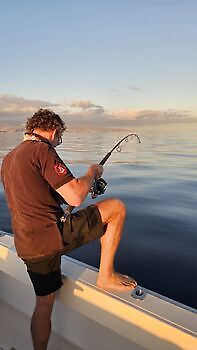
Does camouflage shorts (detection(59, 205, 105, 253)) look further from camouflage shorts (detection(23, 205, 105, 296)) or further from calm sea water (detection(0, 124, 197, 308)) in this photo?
calm sea water (detection(0, 124, 197, 308))

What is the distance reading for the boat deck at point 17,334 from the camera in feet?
7.49

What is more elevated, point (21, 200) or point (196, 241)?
point (21, 200)

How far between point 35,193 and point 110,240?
0.61m

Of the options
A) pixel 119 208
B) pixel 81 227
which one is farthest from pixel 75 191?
pixel 119 208

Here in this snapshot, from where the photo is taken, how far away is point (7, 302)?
8.64 ft

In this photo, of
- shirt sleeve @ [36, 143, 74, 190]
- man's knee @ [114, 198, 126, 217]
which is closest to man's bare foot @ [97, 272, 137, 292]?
man's knee @ [114, 198, 126, 217]

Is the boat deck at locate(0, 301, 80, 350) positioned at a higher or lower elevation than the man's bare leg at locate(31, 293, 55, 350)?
lower

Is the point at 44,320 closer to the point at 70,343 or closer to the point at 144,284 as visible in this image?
the point at 70,343

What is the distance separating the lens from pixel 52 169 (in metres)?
1.71

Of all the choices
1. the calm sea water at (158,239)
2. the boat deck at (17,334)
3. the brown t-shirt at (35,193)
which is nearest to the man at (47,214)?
the brown t-shirt at (35,193)

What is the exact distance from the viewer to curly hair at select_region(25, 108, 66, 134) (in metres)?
1.92

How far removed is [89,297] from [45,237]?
57 centimetres

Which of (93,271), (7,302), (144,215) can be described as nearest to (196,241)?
(144,215)

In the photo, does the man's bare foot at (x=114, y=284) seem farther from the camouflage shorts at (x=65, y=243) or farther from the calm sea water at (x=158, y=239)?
the calm sea water at (x=158, y=239)
